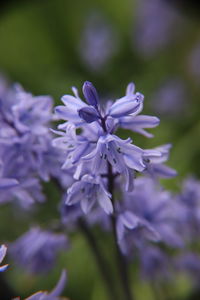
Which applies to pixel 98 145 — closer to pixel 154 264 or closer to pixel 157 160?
pixel 157 160

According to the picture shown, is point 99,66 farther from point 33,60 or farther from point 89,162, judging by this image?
point 89,162

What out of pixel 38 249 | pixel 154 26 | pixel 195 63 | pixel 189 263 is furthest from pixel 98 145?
pixel 154 26

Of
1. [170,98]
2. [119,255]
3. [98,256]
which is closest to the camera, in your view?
[119,255]

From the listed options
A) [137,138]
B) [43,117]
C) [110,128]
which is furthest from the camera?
[137,138]

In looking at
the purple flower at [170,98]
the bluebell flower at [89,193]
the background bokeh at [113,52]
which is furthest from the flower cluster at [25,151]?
the purple flower at [170,98]

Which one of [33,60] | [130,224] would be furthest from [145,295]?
[33,60]

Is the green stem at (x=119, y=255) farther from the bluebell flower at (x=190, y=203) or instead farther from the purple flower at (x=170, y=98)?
the purple flower at (x=170, y=98)
